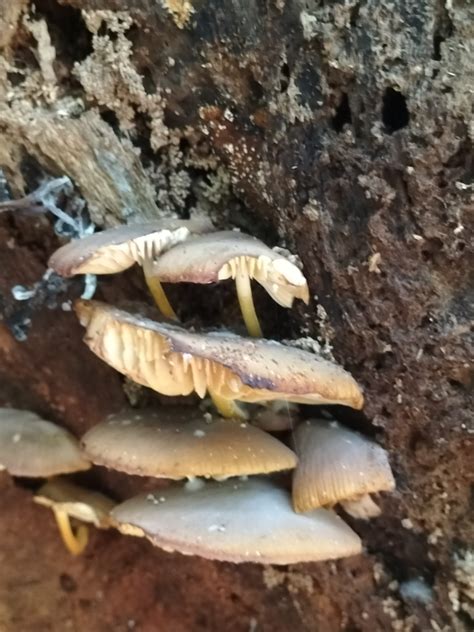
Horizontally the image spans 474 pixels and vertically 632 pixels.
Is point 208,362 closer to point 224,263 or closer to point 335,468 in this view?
point 224,263

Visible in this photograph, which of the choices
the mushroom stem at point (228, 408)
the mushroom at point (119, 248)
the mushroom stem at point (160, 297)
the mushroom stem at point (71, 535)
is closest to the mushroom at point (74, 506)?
the mushroom stem at point (71, 535)

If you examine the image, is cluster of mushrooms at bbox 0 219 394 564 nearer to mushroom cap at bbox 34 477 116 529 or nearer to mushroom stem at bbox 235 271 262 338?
mushroom stem at bbox 235 271 262 338

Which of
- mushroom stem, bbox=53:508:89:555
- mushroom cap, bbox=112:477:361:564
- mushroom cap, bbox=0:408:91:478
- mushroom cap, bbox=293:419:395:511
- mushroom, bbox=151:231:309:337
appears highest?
mushroom, bbox=151:231:309:337

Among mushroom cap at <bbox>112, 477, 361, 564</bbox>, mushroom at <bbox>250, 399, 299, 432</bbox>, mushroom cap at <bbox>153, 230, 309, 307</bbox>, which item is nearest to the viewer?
mushroom cap at <bbox>153, 230, 309, 307</bbox>

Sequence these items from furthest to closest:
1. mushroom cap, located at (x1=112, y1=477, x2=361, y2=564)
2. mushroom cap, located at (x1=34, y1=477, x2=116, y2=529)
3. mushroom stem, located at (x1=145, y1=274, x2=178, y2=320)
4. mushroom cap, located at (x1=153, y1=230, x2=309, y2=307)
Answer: mushroom cap, located at (x1=34, y1=477, x2=116, y2=529) < mushroom stem, located at (x1=145, y1=274, x2=178, y2=320) < mushroom cap, located at (x1=112, y1=477, x2=361, y2=564) < mushroom cap, located at (x1=153, y1=230, x2=309, y2=307)

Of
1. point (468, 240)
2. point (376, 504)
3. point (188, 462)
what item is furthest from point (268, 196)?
point (376, 504)

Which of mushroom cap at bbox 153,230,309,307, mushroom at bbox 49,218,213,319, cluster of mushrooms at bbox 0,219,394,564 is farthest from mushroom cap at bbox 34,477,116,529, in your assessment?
mushroom cap at bbox 153,230,309,307

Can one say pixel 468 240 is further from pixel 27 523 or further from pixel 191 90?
pixel 27 523
